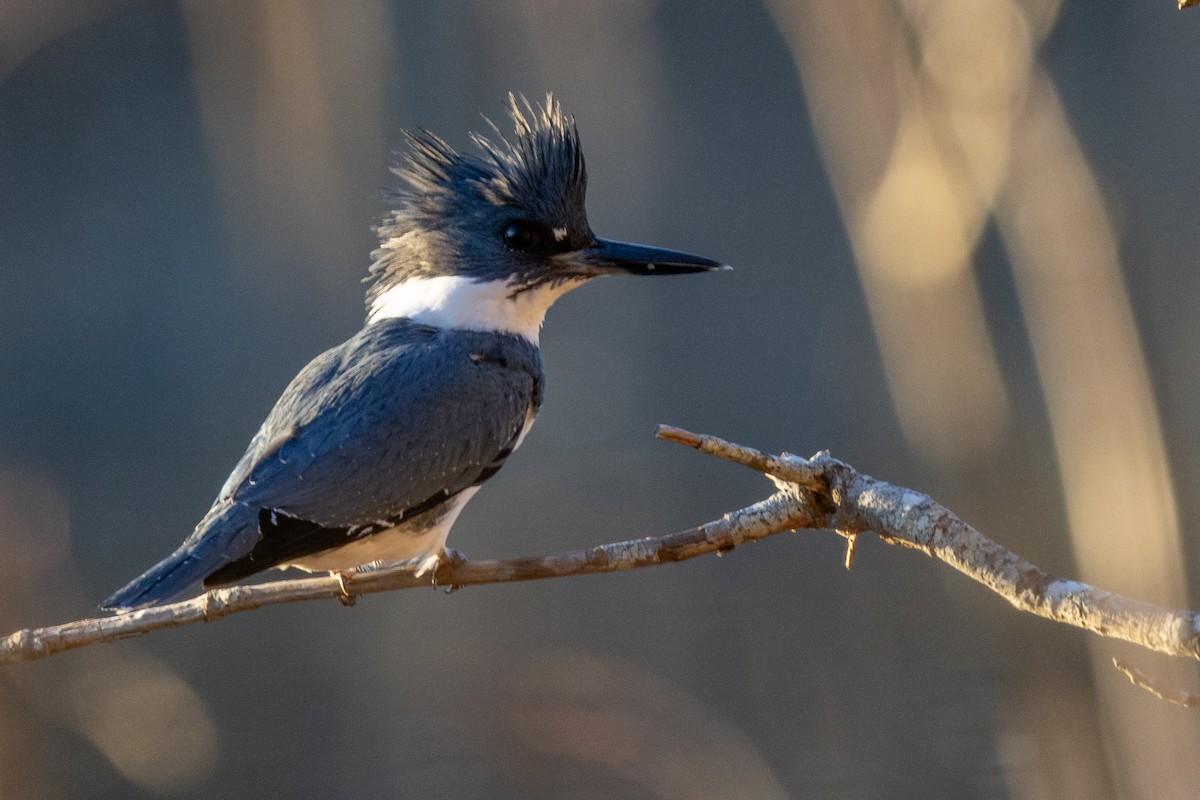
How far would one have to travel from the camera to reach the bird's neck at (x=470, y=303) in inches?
88.0

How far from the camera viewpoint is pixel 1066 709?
341 centimetres

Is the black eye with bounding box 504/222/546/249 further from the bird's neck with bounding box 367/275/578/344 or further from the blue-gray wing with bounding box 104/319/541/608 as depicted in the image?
the blue-gray wing with bounding box 104/319/541/608

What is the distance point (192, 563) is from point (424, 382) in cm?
50

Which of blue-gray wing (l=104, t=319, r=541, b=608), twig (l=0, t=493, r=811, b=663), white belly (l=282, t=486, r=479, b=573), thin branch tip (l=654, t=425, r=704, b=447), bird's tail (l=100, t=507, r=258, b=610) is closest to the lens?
thin branch tip (l=654, t=425, r=704, b=447)

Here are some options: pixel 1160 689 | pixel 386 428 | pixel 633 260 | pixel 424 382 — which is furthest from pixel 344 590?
pixel 1160 689

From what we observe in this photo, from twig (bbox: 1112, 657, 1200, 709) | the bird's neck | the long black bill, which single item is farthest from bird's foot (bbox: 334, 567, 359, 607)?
twig (bbox: 1112, 657, 1200, 709)

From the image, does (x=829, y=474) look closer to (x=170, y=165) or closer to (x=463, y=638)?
(x=463, y=638)

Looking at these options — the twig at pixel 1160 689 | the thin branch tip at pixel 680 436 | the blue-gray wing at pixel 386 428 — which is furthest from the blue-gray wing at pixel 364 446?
the twig at pixel 1160 689

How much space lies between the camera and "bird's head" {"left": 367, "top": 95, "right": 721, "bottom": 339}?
224 cm

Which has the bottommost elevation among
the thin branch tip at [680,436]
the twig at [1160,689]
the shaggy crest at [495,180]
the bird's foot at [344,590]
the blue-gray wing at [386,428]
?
the twig at [1160,689]

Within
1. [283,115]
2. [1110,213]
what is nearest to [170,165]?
[283,115]

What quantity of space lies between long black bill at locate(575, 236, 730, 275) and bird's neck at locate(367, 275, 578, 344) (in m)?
0.07

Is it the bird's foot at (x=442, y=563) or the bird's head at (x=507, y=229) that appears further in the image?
the bird's head at (x=507, y=229)

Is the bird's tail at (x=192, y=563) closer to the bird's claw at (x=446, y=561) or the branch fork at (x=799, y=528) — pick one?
the branch fork at (x=799, y=528)
